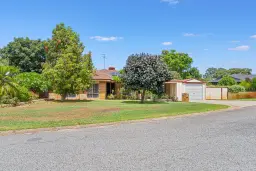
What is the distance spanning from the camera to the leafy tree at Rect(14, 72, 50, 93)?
987 inches

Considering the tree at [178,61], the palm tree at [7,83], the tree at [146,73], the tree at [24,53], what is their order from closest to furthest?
the palm tree at [7,83], the tree at [146,73], the tree at [24,53], the tree at [178,61]

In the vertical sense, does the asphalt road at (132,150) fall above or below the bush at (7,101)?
below

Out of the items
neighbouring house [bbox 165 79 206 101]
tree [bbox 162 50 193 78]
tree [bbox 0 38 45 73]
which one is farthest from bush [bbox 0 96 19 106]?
tree [bbox 162 50 193 78]

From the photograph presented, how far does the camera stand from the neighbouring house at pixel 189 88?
29.2 meters

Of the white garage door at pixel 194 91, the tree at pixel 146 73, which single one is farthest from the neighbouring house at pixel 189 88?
the tree at pixel 146 73

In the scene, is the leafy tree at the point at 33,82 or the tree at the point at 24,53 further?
the tree at the point at 24,53

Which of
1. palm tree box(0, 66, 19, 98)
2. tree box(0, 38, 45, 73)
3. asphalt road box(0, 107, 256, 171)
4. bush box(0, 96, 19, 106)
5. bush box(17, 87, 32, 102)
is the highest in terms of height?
tree box(0, 38, 45, 73)

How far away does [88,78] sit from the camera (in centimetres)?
2433

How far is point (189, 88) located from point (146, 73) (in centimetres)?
996

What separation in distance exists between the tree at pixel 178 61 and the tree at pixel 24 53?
81.3 feet

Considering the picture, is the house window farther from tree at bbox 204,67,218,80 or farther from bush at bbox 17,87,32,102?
tree at bbox 204,67,218,80

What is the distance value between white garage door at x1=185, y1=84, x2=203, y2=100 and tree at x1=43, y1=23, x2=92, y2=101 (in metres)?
12.0

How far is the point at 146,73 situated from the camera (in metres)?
21.8

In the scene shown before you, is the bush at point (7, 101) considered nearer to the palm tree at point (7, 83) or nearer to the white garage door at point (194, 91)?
the palm tree at point (7, 83)
